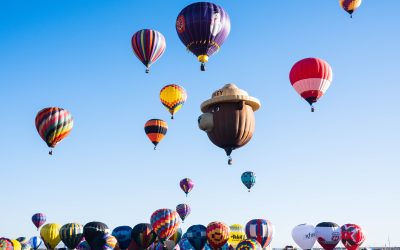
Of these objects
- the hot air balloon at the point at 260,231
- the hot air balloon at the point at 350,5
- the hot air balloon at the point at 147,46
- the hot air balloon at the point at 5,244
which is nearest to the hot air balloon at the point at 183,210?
the hot air balloon at the point at 260,231

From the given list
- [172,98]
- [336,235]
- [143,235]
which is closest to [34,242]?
[143,235]

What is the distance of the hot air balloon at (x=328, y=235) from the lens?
33.2 m

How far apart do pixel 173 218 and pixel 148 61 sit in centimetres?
1003

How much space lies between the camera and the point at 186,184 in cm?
4462

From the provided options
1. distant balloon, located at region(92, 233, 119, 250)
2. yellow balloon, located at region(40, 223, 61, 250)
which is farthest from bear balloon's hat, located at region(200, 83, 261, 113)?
yellow balloon, located at region(40, 223, 61, 250)

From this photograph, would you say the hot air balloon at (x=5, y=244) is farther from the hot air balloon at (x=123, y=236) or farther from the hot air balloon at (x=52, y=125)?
the hot air balloon at (x=52, y=125)

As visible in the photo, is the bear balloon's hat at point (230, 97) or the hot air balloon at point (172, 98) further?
the hot air balloon at point (172, 98)

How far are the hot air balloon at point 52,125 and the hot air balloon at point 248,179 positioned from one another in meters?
18.9

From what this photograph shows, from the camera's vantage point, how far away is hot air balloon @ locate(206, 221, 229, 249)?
95.8 feet

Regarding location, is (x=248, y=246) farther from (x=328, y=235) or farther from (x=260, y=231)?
(x=328, y=235)

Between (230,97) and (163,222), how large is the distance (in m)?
16.9

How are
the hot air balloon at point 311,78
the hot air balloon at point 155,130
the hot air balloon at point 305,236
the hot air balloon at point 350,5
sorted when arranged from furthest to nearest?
the hot air balloon at point 155,130 < the hot air balloon at point 305,236 < the hot air balloon at point 350,5 < the hot air balloon at point 311,78

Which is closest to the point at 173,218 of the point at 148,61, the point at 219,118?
the point at 148,61

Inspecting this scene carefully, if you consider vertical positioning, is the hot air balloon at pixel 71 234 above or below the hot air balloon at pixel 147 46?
below
